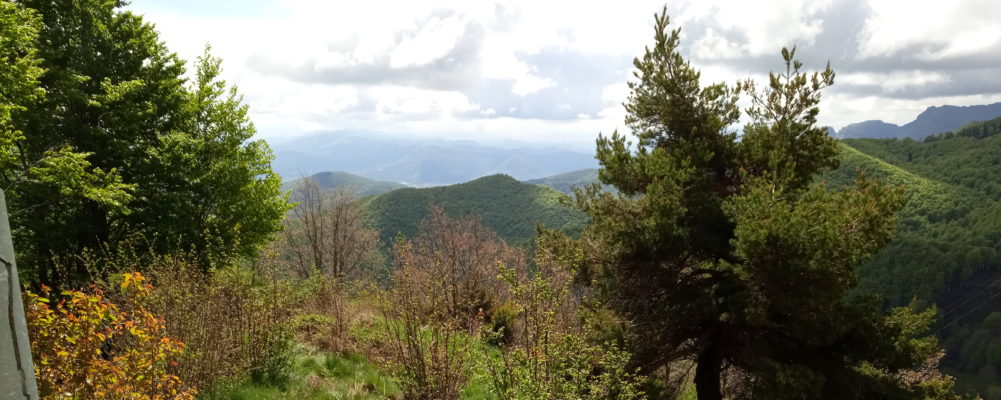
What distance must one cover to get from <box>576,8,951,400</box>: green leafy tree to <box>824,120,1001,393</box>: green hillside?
244 ft

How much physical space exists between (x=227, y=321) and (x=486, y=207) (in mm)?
126025

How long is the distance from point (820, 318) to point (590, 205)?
4331 mm

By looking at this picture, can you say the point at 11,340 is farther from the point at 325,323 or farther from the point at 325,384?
the point at 325,323

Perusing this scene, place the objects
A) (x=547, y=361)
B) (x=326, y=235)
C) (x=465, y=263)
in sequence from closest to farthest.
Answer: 1. (x=547, y=361)
2. (x=465, y=263)
3. (x=326, y=235)

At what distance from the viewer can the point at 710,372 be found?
9.45 metres

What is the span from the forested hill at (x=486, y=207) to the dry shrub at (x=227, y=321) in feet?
335

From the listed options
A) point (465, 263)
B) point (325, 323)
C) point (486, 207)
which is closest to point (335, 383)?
point (325, 323)

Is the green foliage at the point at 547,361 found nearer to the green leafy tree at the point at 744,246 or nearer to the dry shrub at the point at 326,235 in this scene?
the green leafy tree at the point at 744,246

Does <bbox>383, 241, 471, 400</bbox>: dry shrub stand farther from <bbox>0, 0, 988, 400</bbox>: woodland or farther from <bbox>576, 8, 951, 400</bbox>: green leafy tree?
<bbox>576, 8, 951, 400</bbox>: green leafy tree

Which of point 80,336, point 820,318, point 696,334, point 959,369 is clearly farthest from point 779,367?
point 959,369

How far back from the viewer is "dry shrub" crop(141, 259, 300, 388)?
17.7ft

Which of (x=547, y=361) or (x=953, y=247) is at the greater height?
(x=547, y=361)

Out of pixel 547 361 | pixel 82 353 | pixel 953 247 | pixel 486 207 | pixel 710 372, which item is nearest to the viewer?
pixel 82 353

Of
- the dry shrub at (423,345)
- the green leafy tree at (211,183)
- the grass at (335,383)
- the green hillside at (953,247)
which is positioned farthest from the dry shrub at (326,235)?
the green hillside at (953,247)
